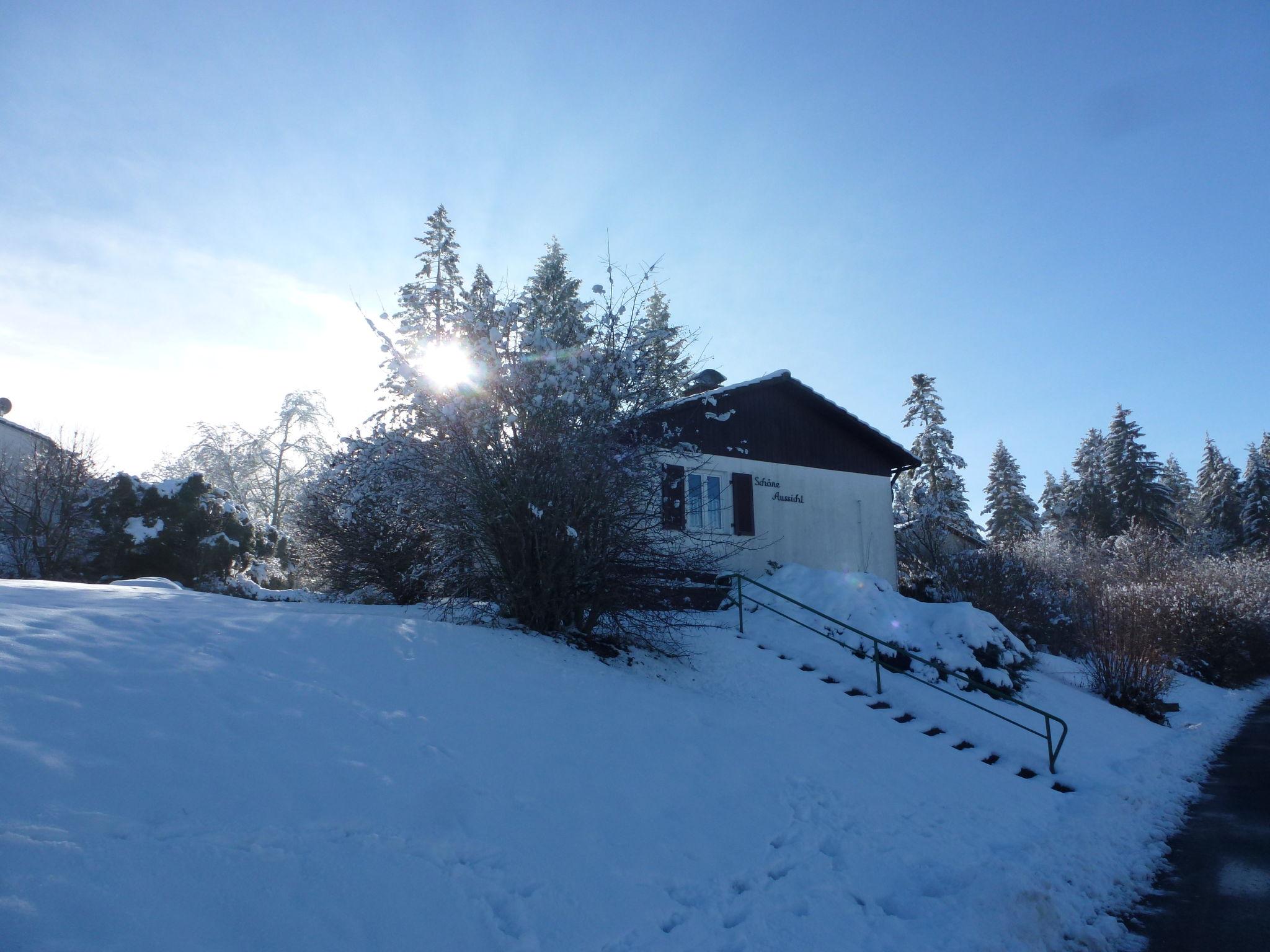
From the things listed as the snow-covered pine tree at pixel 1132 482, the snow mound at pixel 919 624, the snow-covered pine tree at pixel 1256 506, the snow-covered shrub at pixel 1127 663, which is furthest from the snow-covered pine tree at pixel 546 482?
the snow-covered pine tree at pixel 1256 506

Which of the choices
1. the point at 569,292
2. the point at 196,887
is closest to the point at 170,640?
the point at 196,887

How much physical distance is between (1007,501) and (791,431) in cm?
3901

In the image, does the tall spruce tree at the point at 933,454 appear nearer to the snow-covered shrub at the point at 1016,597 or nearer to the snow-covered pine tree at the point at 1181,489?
the snow-covered shrub at the point at 1016,597

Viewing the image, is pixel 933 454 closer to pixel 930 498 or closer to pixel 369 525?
pixel 930 498

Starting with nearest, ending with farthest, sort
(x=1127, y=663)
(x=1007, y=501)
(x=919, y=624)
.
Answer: (x=919, y=624), (x=1127, y=663), (x=1007, y=501)

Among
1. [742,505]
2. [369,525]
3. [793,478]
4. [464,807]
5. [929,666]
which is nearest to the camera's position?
[464,807]

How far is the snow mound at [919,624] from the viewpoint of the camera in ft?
42.0

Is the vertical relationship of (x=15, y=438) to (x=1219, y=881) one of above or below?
above

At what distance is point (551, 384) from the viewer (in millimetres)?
9078

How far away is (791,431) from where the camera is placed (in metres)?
19.3

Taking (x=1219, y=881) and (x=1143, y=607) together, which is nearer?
(x=1219, y=881)

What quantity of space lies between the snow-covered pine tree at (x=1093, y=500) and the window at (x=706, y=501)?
119 ft

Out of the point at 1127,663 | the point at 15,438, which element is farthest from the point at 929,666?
the point at 15,438

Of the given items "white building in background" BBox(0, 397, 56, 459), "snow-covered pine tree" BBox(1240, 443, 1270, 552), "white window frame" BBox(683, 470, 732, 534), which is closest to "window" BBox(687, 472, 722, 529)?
"white window frame" BBox(683, 470, 732, 534)
